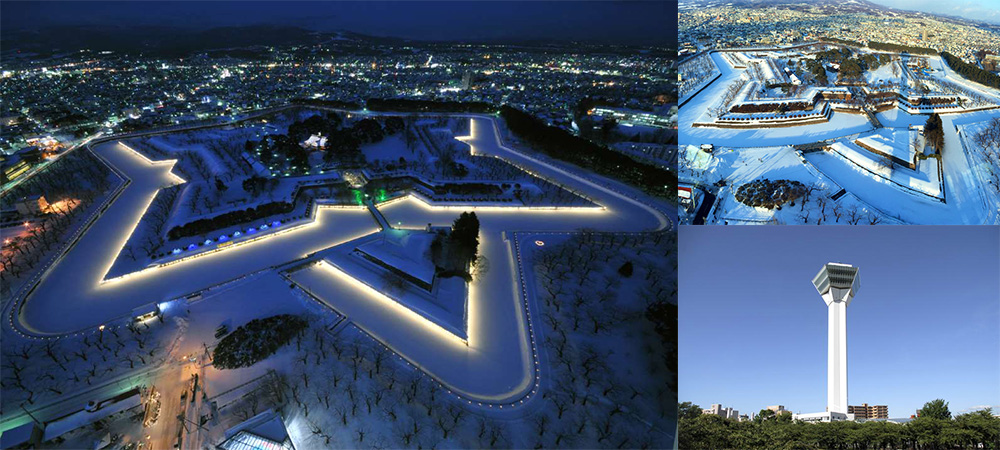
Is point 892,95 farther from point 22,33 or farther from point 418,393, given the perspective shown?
point 22,33

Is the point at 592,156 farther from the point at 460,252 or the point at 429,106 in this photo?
the point at 429,106

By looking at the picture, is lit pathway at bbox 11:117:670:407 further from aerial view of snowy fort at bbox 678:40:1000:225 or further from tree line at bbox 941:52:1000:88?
tree line at bbox 941:52:1000:88

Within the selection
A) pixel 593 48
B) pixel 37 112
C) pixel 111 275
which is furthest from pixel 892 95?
pixel 593 48

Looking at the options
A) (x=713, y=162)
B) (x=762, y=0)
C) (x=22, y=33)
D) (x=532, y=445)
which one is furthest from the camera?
(x=22, y=33)

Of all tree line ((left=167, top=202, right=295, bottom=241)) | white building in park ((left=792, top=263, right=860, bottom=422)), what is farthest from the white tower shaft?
tree line ((left=167, top=202, right=295, bottom=241))

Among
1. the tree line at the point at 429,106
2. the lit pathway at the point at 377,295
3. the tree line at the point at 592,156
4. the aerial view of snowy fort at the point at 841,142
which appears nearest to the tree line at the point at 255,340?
the lit pathway at the point at 377,295

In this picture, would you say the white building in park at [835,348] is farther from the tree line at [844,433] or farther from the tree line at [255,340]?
the tree line at [255,340]

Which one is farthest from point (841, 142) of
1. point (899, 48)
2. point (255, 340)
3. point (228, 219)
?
point (228, 219)
